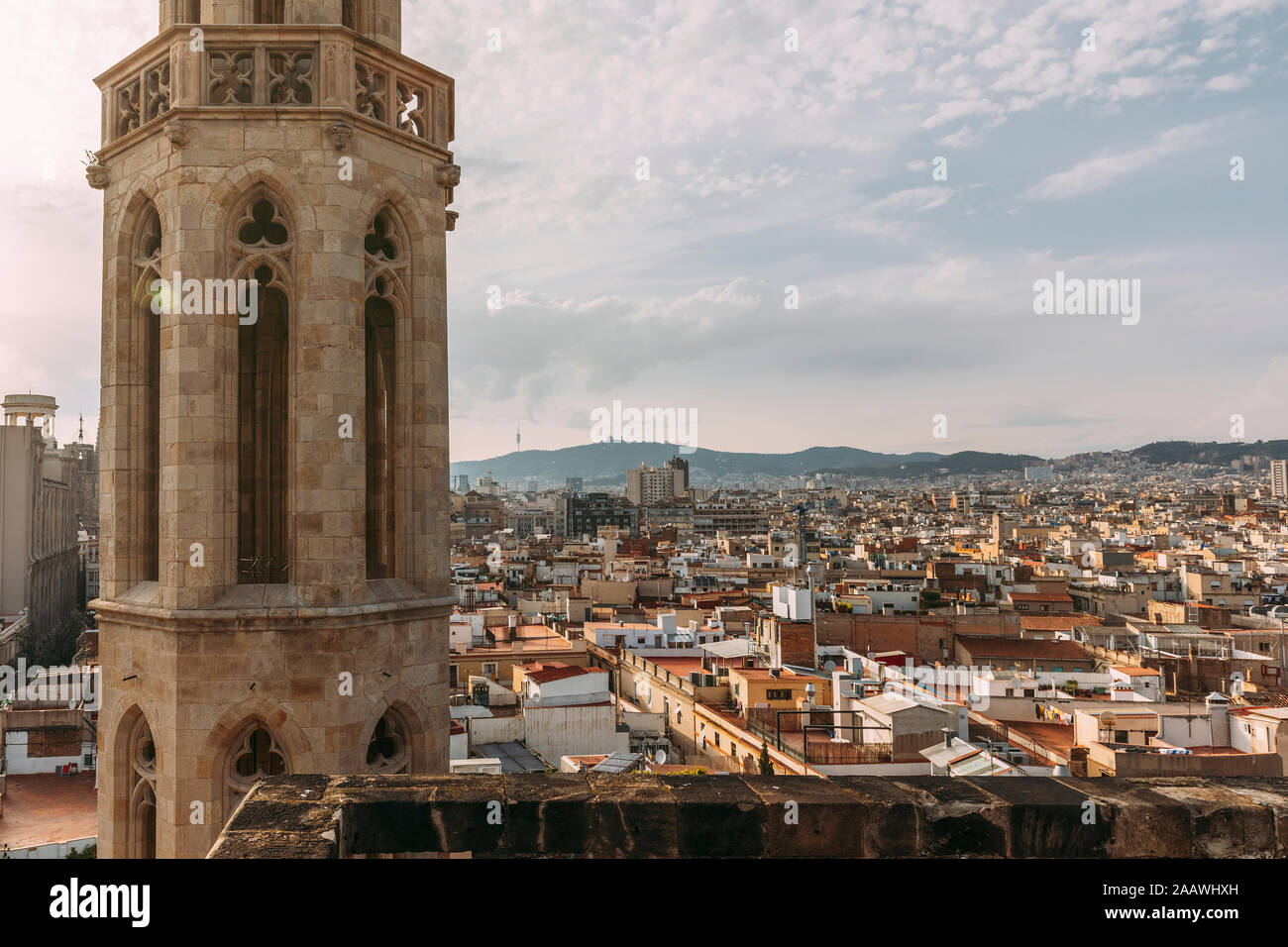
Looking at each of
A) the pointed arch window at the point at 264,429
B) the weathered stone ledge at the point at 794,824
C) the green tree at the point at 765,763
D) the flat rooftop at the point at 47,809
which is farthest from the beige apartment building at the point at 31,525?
the weathered stone ledge at the point at 794,824

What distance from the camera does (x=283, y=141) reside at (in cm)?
831

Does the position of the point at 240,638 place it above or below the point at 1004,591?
above

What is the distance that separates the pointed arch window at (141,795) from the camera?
8586 mm

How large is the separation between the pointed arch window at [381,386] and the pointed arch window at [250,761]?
172cm

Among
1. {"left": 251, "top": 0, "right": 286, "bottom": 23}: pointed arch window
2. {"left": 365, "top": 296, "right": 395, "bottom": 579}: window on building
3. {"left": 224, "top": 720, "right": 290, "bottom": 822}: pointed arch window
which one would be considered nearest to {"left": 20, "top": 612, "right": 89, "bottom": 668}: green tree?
{"left": 365, "top": 296, "right": 395, "bottom": 579}: window on building

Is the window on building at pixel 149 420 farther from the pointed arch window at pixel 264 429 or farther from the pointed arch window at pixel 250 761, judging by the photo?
the pointed arch window at pixel 250 761

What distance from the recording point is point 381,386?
9688 mm

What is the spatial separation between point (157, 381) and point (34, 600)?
74.7m

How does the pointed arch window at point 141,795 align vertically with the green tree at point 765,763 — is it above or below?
above

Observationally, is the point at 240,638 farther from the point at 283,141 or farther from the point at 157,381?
the point at 283,141

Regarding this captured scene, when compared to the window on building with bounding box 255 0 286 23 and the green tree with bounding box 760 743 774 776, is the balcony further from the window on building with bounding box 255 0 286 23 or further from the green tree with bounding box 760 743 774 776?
the green tree with bounding box 760 743 774 776

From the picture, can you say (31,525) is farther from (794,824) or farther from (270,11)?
(794,824)
